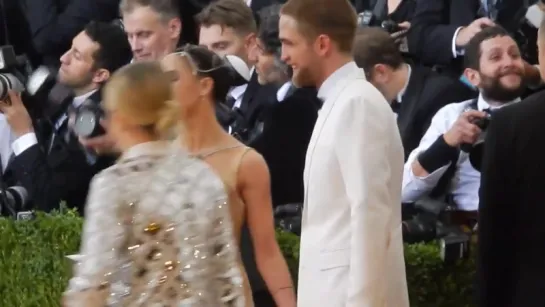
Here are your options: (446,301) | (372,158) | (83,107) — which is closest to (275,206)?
(446,301)

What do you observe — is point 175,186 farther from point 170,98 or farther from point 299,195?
point 299,195

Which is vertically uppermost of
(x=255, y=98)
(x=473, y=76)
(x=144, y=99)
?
(x=144, y=99)

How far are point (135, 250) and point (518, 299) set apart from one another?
112 centimetres

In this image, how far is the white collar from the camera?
3.31 metres

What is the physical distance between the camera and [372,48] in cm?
626

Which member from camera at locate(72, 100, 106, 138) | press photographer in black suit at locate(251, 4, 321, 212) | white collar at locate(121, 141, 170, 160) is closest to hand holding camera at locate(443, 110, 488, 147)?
press photographer in black suit at locate(251, 4, 321, 212)

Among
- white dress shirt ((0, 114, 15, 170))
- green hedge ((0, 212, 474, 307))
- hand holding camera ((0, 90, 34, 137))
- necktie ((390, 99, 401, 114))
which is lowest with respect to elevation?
green hedge ((0, 212, 474, 307))

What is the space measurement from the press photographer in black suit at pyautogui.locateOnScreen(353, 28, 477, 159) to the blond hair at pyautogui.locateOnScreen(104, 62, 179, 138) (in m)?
2.98

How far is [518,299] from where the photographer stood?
11.7 feet

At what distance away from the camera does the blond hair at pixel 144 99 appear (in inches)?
130

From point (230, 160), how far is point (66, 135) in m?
2.71

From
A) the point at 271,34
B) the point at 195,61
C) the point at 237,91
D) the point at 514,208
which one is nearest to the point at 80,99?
the point at 237,91

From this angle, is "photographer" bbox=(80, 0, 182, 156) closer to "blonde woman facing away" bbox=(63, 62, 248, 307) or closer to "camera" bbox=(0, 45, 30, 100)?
"camera" bbox=(0, 45, 30, 100)

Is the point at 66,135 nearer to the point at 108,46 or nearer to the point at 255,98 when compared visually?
the point at 108,46
